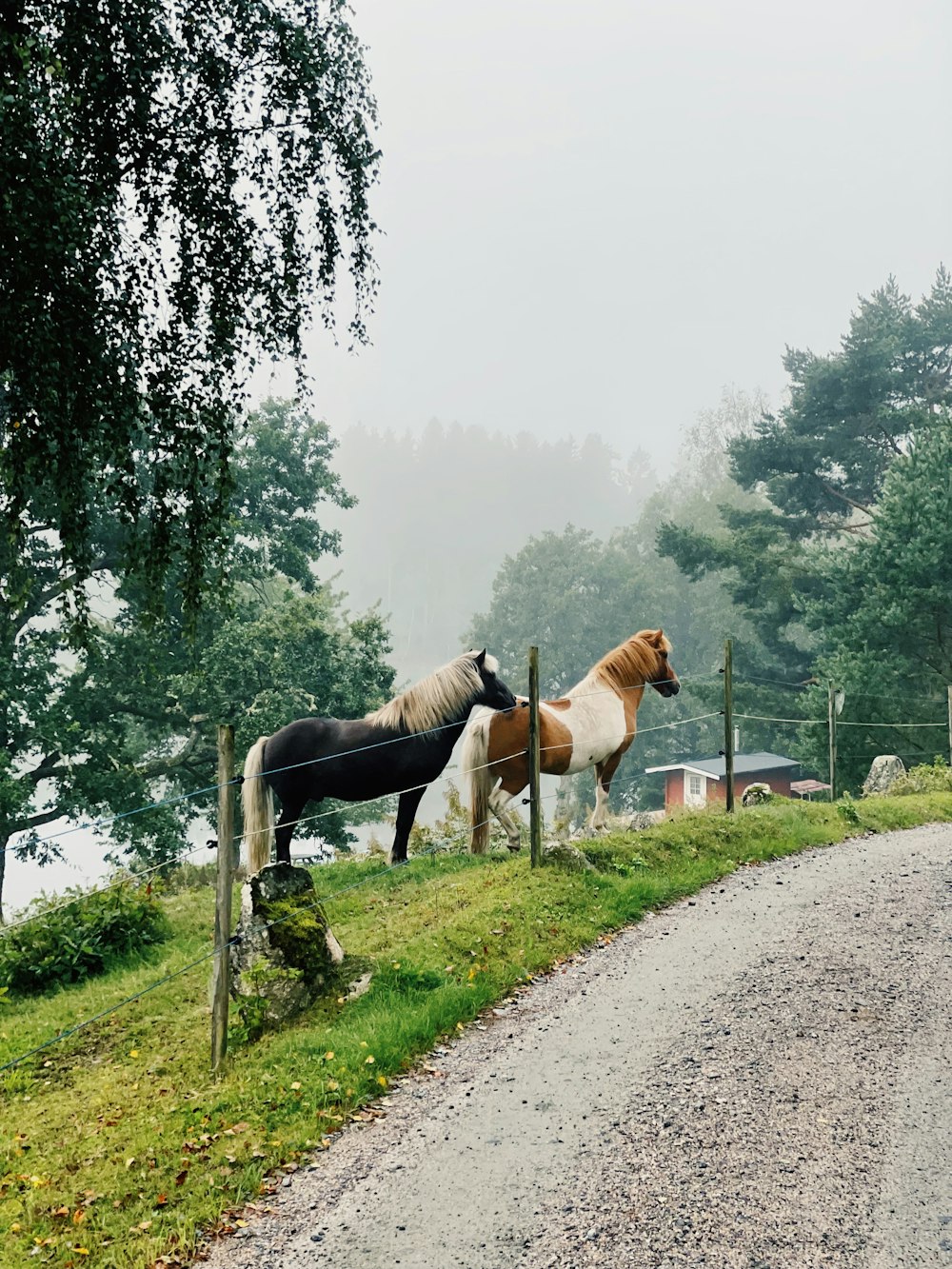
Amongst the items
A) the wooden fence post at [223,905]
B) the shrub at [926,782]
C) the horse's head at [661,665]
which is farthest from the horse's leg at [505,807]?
the shrub at [926,782]

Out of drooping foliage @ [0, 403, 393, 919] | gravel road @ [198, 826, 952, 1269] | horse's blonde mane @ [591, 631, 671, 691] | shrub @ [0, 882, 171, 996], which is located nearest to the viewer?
gravel road @ [198, 826, 952, 1269]

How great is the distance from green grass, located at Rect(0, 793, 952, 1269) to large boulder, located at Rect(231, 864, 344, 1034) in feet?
0.59

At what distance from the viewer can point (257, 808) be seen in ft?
32.7

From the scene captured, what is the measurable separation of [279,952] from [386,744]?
3.90m

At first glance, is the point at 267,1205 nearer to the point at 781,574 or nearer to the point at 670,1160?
the point at 670,1160

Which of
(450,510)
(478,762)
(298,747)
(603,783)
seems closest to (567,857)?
(478,762)

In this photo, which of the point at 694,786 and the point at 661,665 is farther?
the point at 694,786

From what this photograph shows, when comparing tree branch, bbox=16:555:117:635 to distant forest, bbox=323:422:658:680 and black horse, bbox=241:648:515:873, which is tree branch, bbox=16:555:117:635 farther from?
distant forest, bbox=323:422:658:680

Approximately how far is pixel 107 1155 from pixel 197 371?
5.15 meters

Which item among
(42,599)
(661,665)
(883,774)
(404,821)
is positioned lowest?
(883,774)

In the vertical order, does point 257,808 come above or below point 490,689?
below

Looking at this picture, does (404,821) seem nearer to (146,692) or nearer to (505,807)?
(505,807)

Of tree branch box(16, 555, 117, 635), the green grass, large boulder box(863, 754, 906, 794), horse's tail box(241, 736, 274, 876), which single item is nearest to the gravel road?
the green grass

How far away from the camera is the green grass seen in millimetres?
4316
